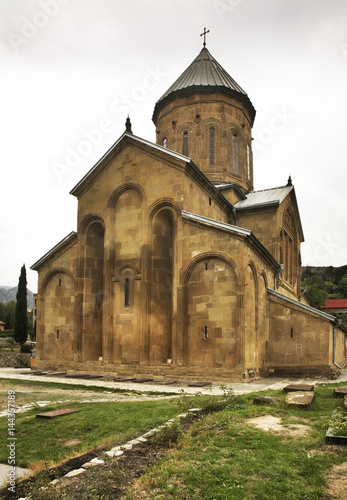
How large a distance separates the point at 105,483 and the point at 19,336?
38.3 m

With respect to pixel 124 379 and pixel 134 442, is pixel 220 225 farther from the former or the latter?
pixel 134 442

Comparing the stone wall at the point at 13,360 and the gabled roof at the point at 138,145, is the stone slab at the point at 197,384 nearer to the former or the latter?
the gabled roof at the point at 138,145

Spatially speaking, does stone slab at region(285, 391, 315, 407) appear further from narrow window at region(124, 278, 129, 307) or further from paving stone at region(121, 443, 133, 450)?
narrow window at region(124, 278, 129, 307)

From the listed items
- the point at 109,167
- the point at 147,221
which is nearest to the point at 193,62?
the point at 109,167

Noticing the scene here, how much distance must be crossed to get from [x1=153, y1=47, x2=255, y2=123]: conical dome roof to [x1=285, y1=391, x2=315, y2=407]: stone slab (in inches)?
784

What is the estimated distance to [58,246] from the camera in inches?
776

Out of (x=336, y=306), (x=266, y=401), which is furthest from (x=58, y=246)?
(x=336, y=306)

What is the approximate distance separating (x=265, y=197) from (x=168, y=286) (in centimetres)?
925

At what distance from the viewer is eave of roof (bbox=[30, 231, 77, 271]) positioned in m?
19.5

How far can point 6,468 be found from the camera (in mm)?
5367

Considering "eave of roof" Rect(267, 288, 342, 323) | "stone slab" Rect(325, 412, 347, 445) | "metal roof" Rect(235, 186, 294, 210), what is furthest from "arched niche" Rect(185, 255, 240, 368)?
"stone slab" Rect(325, 412, 347, 445)

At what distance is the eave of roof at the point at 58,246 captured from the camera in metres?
19.5

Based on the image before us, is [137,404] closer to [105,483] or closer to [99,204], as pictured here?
[105,483]

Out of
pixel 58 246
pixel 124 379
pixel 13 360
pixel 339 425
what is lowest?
pixel 13 360
